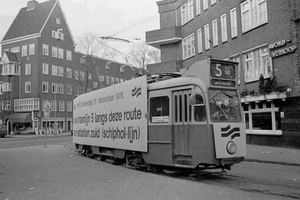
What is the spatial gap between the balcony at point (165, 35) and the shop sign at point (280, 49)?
40.7ft

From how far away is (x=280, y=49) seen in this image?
19.1 m

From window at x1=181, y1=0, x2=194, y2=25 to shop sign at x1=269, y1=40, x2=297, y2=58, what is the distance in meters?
11.0

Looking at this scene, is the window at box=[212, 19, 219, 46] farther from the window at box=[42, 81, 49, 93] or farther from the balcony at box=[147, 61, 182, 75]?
the window at box=[42, 81, 49, 93]

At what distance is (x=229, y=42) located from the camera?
79.2 feet

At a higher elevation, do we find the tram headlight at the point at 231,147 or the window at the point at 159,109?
the window at the point at 159,109

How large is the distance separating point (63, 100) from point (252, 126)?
148 feet

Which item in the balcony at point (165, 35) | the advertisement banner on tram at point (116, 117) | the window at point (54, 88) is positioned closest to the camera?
the advertisement banner on tram at point (116, 117)

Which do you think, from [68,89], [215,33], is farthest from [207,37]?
[68,89]

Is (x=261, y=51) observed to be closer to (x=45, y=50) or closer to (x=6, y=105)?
(x=45, y=50)

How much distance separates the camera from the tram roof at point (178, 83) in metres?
9.64

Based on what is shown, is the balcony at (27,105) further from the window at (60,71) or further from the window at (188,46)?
the window at (188,46)

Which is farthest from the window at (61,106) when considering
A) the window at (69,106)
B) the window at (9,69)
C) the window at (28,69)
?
the window at (9,69)

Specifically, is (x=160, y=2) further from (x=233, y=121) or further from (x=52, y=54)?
(x=52, y=54)

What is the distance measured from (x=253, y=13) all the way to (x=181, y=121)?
14.4 metres
